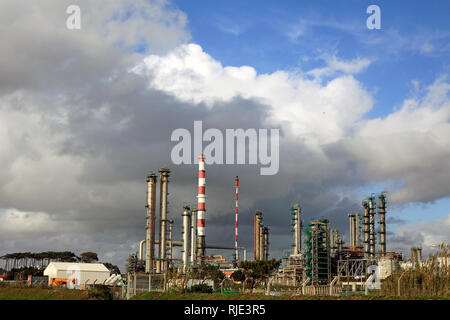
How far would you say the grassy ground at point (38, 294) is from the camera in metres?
43.1

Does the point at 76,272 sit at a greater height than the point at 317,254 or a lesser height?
lesser

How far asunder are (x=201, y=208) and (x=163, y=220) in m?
9.49

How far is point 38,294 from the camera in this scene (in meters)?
45.5

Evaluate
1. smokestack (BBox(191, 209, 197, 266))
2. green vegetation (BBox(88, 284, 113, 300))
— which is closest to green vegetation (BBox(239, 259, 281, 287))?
smokestack (BBox(191, 209, 197, 266))

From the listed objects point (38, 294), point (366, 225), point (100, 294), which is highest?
point (366, 225)

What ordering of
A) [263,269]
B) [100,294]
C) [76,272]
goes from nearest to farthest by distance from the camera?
[100,294]
[263,269]
[76,272]

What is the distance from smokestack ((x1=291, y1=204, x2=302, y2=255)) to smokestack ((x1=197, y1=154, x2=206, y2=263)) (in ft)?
74.1

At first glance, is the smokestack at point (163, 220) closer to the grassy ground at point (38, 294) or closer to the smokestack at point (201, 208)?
the smokestack at point (201, 208)

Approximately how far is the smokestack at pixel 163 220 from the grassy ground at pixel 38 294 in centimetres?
6417

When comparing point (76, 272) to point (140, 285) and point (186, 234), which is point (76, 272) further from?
point (140, 285)

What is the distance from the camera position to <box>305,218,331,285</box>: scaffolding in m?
94.2

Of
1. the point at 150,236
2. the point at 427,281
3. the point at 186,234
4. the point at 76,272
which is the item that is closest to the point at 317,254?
the point at 186,234

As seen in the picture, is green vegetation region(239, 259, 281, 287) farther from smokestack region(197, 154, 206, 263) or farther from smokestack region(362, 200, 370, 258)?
smokestack region(362, 200, 370, 258)
